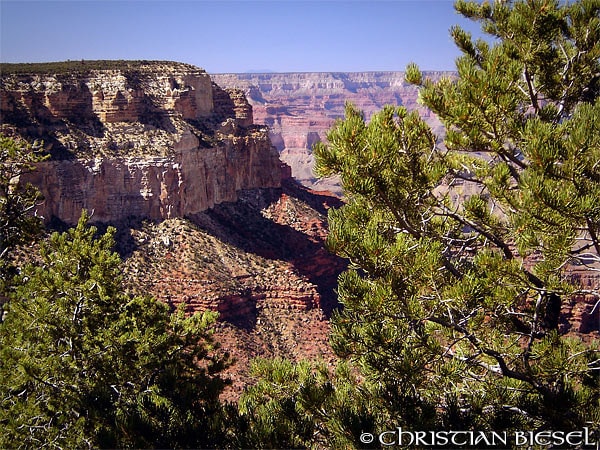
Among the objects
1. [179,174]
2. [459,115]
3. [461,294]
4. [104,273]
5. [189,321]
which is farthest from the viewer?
[179,174]

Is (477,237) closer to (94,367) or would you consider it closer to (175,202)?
(94,367)

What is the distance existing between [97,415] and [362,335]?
4.93 m

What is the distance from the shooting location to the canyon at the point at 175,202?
3247cm

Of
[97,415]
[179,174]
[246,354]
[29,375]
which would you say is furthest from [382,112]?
[179,174]

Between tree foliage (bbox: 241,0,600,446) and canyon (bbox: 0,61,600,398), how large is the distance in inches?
756

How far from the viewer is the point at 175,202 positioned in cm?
3709

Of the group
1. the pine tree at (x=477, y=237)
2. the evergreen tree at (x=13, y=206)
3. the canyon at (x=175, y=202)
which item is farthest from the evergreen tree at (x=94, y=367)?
the canyon at (x=175, y=202)

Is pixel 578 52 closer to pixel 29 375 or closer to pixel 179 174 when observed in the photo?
pixel 29 375

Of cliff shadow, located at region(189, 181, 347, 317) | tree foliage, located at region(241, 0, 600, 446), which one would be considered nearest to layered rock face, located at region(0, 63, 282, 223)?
cliff shadow, located at region(189, 181, 347, 317)

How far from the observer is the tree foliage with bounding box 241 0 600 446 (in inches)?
293

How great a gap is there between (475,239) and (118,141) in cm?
3050

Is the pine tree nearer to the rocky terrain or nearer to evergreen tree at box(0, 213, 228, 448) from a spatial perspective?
evergreen tree at box(0, 213, 228, 448)

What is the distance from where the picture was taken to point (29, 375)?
10.0 meters

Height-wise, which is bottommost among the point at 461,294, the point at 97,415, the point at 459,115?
the point at 97,415
